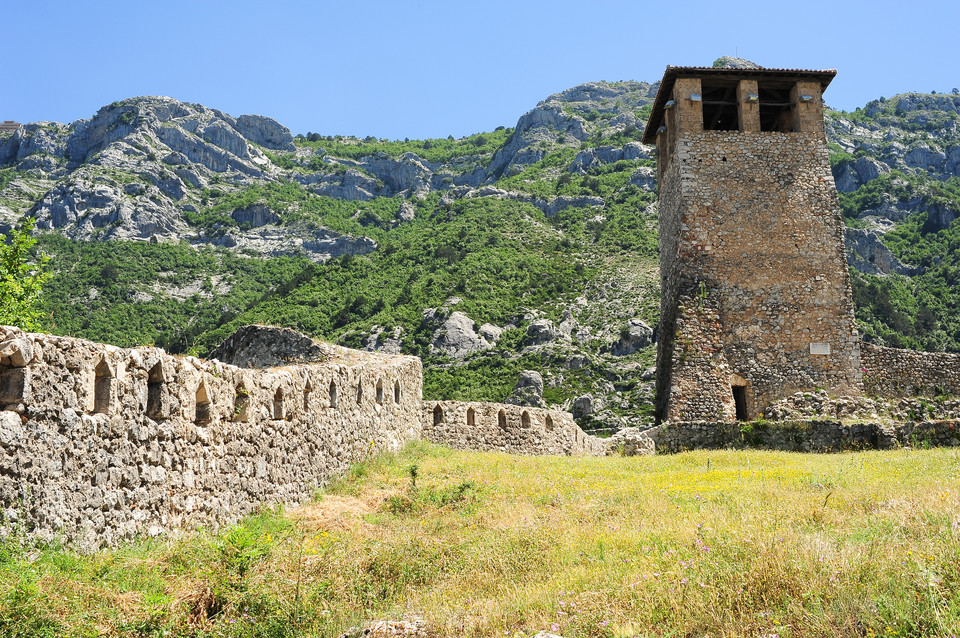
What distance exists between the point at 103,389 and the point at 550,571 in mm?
3777

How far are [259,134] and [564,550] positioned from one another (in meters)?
141

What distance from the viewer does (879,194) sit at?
6594cm

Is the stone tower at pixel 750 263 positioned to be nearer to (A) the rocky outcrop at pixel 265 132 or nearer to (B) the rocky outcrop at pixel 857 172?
(B) the rocky outcrop at pixel 857 172

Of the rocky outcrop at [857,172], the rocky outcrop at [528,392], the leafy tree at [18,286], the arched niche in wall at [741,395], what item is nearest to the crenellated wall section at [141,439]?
the leafy tree at [18,286]

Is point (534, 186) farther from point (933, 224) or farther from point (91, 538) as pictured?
point (91, 538)

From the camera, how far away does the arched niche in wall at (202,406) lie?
21.7 ft

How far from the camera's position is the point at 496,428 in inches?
663

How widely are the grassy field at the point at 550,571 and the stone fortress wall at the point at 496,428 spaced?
745 cm

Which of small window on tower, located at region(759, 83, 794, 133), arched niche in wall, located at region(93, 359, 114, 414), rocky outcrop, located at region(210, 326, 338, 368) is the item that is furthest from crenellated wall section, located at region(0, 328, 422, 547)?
small window on tower, located at region(759, 83, 794, 133)

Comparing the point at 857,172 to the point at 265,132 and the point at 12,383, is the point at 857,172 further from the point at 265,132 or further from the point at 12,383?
the point at 265,132

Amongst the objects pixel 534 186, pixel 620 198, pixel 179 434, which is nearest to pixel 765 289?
pixel 179 434

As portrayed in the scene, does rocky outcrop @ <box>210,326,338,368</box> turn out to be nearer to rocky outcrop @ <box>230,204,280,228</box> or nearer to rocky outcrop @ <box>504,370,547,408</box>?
rocky outcrop @ <box>504,370,547,408</box>

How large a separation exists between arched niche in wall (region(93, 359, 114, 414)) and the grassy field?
1062mm

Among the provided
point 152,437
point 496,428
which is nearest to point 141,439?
point 152,437
